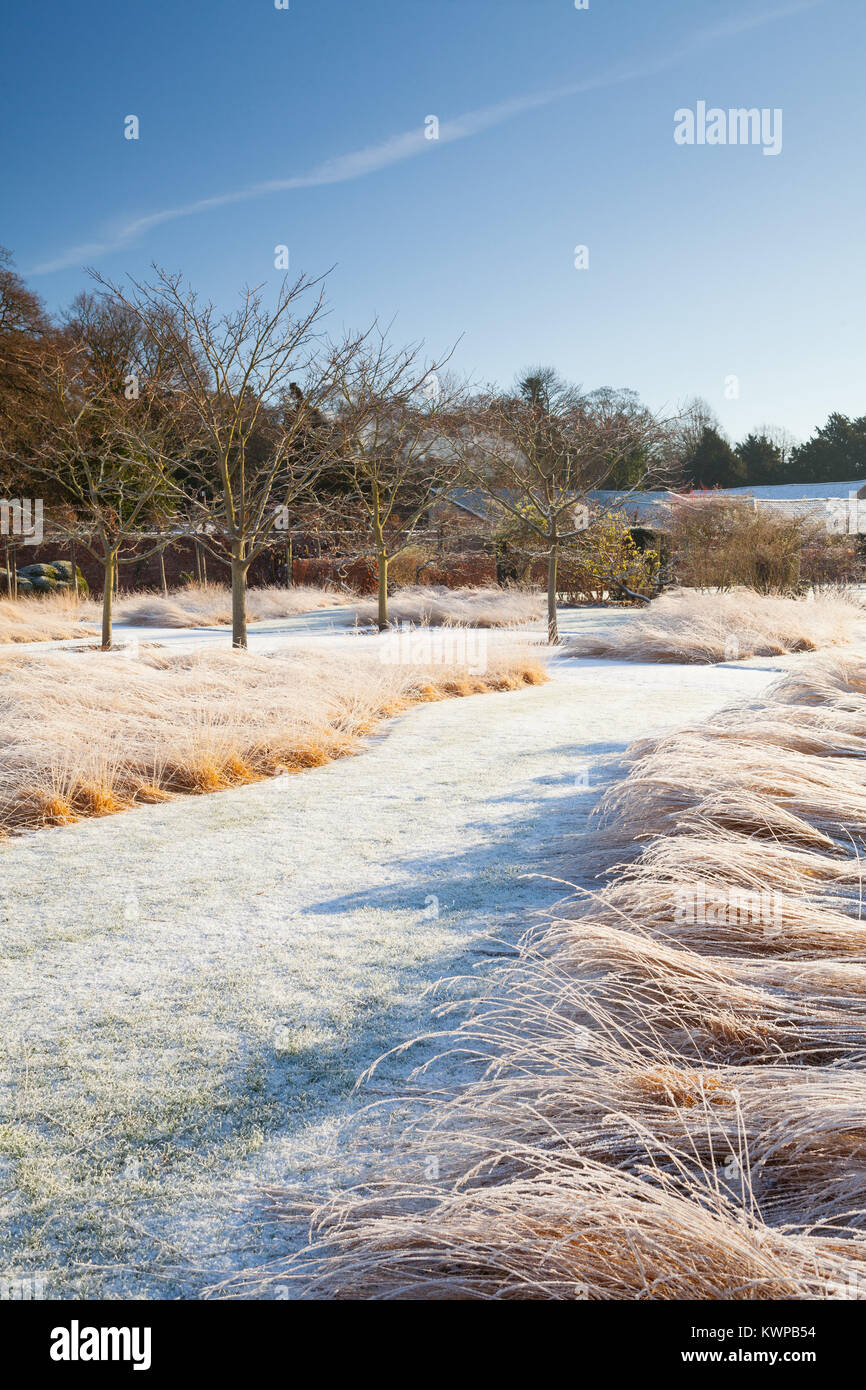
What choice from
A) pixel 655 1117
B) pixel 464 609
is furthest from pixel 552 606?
pixel 655 1117

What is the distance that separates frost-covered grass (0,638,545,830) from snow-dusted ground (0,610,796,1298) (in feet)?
0.87

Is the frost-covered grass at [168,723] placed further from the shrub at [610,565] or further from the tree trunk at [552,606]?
the shrub at [610,565]

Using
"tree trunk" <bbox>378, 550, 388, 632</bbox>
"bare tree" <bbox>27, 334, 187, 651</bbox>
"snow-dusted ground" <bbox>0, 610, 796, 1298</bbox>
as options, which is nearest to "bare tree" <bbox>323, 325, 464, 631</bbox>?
"tree trunk" <bbox>378, 550, 388, 632</bbox>

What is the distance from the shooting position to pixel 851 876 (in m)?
2.44

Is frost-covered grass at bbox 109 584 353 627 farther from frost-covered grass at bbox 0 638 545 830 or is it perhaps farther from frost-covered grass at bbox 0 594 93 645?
frost-covered grass at bbox 0 638 545 830

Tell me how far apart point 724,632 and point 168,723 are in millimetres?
6892

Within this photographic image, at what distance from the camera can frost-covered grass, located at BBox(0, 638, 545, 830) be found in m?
3.99

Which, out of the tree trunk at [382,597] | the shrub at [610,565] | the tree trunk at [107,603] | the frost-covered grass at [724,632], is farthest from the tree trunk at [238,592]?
the shrub at [610,565]

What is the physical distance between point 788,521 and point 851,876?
13.0m

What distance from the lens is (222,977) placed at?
7.38ft

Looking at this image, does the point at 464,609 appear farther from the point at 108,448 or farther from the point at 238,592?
the point at 238,592

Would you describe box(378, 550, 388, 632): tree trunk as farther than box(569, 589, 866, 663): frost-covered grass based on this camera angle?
Yes

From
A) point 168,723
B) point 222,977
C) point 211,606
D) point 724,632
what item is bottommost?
point 222,977
